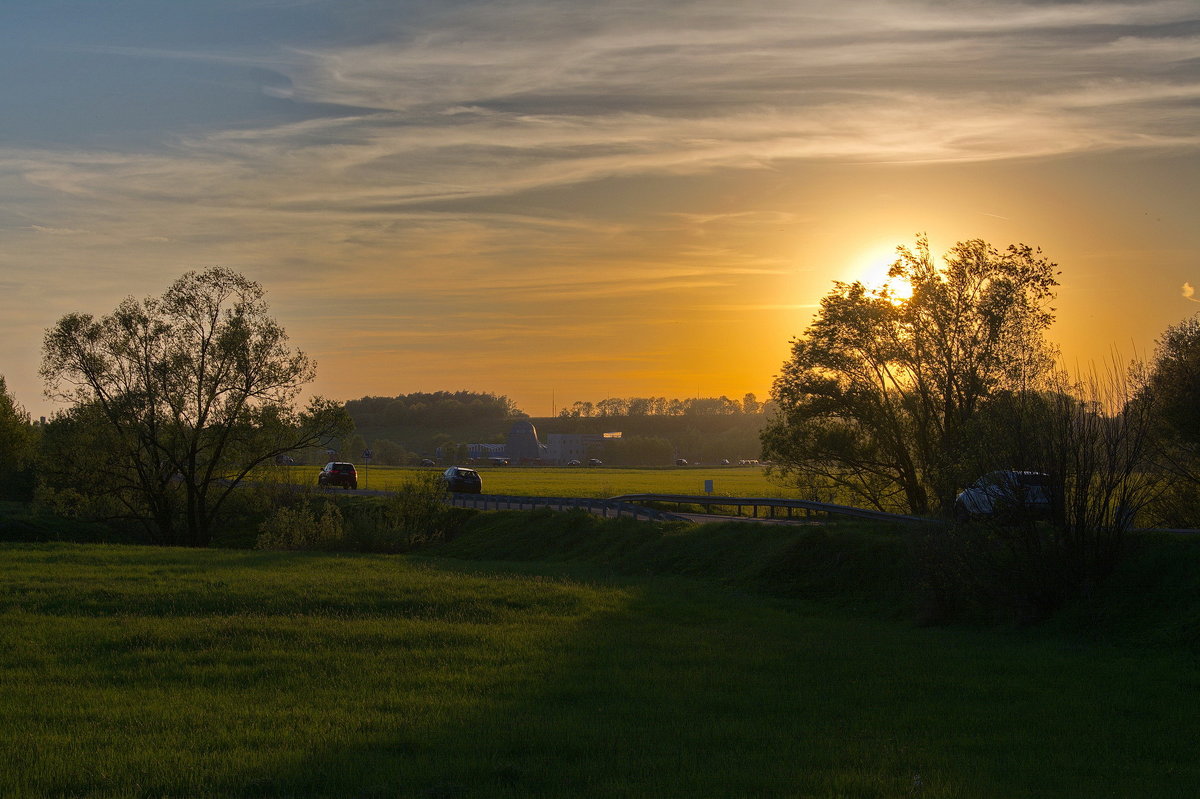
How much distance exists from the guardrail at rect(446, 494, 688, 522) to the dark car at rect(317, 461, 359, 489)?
1837 centimetres

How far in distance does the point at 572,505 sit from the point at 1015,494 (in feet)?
86.4

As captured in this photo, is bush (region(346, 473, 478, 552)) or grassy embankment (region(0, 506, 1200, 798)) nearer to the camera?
grassy embankment (region(0, 506, 1200, 798))

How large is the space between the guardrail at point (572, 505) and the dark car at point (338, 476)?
1837cm

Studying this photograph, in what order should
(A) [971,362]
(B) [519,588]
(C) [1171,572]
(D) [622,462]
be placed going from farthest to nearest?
(D) [622,462]
(A) [971,362]
(B) [519,588]
(C) [1171,572]

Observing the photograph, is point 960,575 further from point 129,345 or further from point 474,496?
point 129,345

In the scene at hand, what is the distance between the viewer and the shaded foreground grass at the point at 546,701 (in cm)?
888

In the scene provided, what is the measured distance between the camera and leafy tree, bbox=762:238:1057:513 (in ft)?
126

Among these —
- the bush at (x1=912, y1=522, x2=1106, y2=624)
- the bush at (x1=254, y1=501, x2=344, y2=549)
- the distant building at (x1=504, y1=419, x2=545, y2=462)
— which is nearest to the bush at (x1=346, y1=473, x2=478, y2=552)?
the bush at (x1=254, y1=501, x2=344, y2=549)

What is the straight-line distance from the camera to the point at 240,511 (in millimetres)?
50500

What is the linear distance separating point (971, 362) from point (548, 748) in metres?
31.9

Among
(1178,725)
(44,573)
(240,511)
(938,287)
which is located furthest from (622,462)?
(1178,725)

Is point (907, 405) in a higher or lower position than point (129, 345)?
lower

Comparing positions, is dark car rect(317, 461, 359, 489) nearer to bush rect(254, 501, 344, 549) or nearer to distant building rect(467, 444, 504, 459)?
bush rect(254, 501, 344, 549)

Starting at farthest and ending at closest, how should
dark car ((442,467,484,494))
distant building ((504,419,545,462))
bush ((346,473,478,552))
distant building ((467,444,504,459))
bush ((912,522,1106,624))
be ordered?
distant building ((504,419,545,462))
distant building ((467,444,504,459))
dark car ((442,467,484,494))
bush ((346,473,478,552))
bush ((912,522,1106,624))
